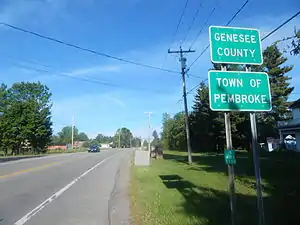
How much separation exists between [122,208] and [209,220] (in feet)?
9.54

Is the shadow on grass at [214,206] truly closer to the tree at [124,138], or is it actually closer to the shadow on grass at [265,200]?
the shadow on grass at [265,200]

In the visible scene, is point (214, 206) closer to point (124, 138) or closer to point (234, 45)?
point (234, 45)

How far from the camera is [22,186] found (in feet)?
45.0

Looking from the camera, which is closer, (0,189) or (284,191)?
(284,191)

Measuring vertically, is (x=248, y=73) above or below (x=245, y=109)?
above

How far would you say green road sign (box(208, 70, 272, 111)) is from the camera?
5.60 metres

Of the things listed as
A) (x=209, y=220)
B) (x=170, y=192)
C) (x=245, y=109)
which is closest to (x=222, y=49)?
(x=245, y=109)

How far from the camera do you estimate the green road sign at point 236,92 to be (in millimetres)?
5602

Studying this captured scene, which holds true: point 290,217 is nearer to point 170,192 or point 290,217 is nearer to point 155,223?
point 155,223

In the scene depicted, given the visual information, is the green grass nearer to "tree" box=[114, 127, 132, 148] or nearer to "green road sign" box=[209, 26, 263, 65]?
"green road sign" box=[209, 26, 263, 65]

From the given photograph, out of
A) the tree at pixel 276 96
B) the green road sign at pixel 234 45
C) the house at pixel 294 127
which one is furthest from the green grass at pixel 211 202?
the tree at pixel 276 96

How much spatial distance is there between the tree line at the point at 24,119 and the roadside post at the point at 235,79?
207ft

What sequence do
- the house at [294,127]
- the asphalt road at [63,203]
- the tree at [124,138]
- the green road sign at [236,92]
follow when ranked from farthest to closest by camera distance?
the tree at [124,138] < the house at [294,127] < the asphalt road at [63,203] < the green road sign at [236,92]

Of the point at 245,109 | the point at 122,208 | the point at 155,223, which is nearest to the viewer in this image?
the point at 245,109
